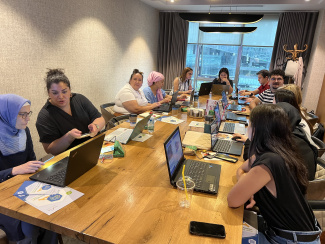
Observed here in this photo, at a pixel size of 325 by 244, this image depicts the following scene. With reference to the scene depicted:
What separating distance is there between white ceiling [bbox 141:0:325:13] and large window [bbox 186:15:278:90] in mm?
650

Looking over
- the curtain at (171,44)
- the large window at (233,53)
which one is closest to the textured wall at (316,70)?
the large window at (233,53)

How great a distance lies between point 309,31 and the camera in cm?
535

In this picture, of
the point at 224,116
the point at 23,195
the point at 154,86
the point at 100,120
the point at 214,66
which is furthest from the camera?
the point at 214,66

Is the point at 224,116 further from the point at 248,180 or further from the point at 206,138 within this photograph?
the point at 248,180

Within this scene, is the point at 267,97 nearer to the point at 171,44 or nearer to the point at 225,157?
the point at 225,157

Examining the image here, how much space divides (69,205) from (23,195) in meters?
0.27

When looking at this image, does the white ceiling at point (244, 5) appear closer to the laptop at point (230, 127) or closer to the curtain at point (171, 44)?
the curtain at point (171, 44)

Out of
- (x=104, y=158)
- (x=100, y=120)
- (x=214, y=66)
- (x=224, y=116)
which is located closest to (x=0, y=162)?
(x=104, y=158)

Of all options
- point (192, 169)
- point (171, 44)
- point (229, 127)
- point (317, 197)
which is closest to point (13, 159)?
point (192, 169)

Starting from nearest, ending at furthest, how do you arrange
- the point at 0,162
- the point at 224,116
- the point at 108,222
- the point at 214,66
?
1. the point at 108,222
2. the point at 0,162
3. the point at 224,116
4. the point at 214,66

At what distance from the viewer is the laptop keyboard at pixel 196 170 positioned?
4.45ft

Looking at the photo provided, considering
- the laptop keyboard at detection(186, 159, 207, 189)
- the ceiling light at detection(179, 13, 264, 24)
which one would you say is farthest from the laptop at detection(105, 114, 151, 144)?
the ceiling light at detection(179, 13, 264, 24)

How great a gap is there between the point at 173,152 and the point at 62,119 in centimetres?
118

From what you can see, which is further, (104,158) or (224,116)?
(224,116)
